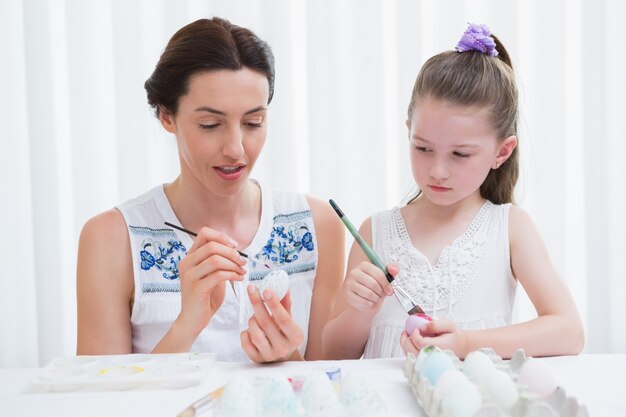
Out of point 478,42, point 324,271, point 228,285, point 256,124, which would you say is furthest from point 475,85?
point 228,285

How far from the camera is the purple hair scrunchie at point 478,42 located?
1396 mm

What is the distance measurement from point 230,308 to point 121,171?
107 cm

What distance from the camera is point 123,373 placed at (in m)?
0.97

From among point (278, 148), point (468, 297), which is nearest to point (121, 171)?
point (278, 148)

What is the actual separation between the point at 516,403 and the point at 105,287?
914 millimetres

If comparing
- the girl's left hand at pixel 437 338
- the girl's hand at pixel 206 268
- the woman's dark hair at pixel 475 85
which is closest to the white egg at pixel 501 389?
the girl's left hand at pixel 437 338

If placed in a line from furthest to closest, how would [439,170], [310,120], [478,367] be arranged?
1. [310,120]
2. [439,170]
3. [478,367]

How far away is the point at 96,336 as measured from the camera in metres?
1.37

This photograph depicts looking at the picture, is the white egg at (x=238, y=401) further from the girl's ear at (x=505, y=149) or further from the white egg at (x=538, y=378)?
the girl's ear at (x=505, y=149)

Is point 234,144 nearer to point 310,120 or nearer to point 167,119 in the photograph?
point 167,119

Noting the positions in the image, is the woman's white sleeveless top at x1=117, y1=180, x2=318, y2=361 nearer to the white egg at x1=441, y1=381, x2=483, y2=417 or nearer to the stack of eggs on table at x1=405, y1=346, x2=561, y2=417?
the stack of eggs on table at x1=405, y1=346, x2=561, y2=417

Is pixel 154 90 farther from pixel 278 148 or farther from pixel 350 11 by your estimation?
pixel 350 11

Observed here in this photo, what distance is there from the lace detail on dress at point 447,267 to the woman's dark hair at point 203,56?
0.47 metres

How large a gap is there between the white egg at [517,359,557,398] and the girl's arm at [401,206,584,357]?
0.79 feet
